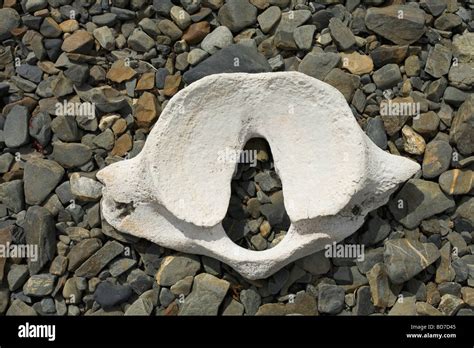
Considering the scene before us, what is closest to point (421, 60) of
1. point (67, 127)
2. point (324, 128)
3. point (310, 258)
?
point (324, 128)

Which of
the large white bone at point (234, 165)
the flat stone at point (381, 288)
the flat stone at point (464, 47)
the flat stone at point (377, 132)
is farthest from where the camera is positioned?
the flat stone at point (464, 47)

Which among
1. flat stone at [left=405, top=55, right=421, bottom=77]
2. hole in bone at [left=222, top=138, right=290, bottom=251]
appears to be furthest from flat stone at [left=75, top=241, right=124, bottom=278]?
flat stone at [left=405, top=55, right=421, bottom=77]

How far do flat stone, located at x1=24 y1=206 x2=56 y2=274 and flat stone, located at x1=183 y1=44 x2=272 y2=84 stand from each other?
3.92ft

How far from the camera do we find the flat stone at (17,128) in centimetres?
306

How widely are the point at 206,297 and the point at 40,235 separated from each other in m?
1.05

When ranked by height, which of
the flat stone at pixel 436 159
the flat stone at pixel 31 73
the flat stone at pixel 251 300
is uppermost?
the flat stone at pixel 31 73

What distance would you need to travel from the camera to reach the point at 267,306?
114 inches

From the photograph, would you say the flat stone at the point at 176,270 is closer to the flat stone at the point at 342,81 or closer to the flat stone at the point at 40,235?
the flat stone at the point at 40,235

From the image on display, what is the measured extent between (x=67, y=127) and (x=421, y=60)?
2.23 m

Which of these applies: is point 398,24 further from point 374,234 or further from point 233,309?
point 233,309

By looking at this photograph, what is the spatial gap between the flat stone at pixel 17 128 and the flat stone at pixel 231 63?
1030 millimetres

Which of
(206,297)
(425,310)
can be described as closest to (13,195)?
(206,297)

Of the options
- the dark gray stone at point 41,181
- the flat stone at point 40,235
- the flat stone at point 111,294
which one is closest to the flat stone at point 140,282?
the flat stone at point 111,294

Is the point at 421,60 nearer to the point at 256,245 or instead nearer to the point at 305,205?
the point at 305,205
